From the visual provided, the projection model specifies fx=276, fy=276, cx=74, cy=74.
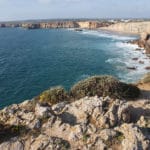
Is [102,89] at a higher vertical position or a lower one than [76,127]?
lower

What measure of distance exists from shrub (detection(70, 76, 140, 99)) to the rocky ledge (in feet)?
16.0

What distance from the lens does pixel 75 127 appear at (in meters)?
12.8

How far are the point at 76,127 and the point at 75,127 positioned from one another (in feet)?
0.17

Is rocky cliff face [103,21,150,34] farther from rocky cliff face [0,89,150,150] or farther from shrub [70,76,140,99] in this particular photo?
Result: rocky cliff face [0,89,150,150]

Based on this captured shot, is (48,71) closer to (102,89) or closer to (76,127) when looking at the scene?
(102,89)

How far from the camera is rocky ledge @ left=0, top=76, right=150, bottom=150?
1179cm

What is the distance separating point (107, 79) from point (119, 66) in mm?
34218

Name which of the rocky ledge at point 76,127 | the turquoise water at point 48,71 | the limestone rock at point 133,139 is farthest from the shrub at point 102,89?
the turquoise water at point 48,71

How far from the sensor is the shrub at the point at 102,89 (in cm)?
2077

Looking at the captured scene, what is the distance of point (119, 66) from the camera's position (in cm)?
5631

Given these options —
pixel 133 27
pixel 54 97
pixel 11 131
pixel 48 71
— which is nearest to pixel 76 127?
pixel 11 131

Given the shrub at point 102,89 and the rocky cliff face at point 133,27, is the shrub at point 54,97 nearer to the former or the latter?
the shrub at point 102,89

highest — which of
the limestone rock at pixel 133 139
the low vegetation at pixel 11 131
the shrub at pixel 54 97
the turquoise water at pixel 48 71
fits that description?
the limestone rock at pixel 133 139

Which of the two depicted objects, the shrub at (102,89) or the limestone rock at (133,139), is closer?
the limestone rock at (133,139)
